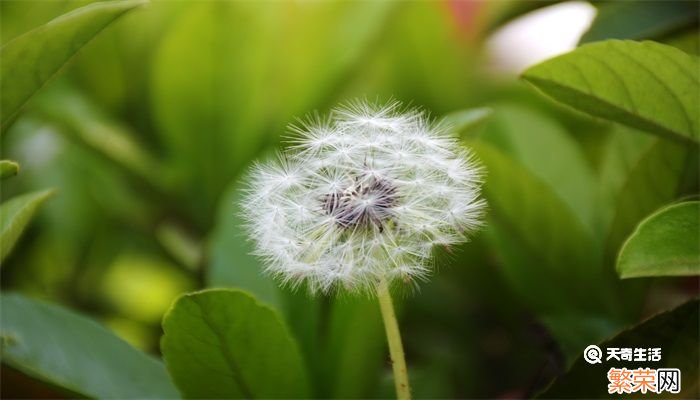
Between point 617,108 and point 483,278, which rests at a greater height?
point 617,108

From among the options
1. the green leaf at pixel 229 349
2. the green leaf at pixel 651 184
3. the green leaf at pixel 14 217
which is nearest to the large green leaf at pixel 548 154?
the green leaf at pixel 651 184

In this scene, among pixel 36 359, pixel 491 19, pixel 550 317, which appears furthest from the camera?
pixel 491 19

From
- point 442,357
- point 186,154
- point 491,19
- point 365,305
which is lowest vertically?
point 442,357

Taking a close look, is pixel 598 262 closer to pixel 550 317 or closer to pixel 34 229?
pixel 550 317

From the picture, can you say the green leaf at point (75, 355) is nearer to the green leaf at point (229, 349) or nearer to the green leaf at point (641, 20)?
the green leaf at point (229, 349)

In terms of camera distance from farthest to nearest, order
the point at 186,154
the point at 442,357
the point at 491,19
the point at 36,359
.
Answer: the point at 491,19
the point at 186,154
the point at 442,357
the point at 36,359

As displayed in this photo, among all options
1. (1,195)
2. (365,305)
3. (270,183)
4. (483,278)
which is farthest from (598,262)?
(1,195)

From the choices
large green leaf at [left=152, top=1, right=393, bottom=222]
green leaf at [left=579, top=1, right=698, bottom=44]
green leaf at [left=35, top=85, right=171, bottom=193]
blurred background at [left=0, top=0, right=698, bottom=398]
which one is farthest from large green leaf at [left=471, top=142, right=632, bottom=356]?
green leaf at [left=35, top=85, right=171, bottom=193]
